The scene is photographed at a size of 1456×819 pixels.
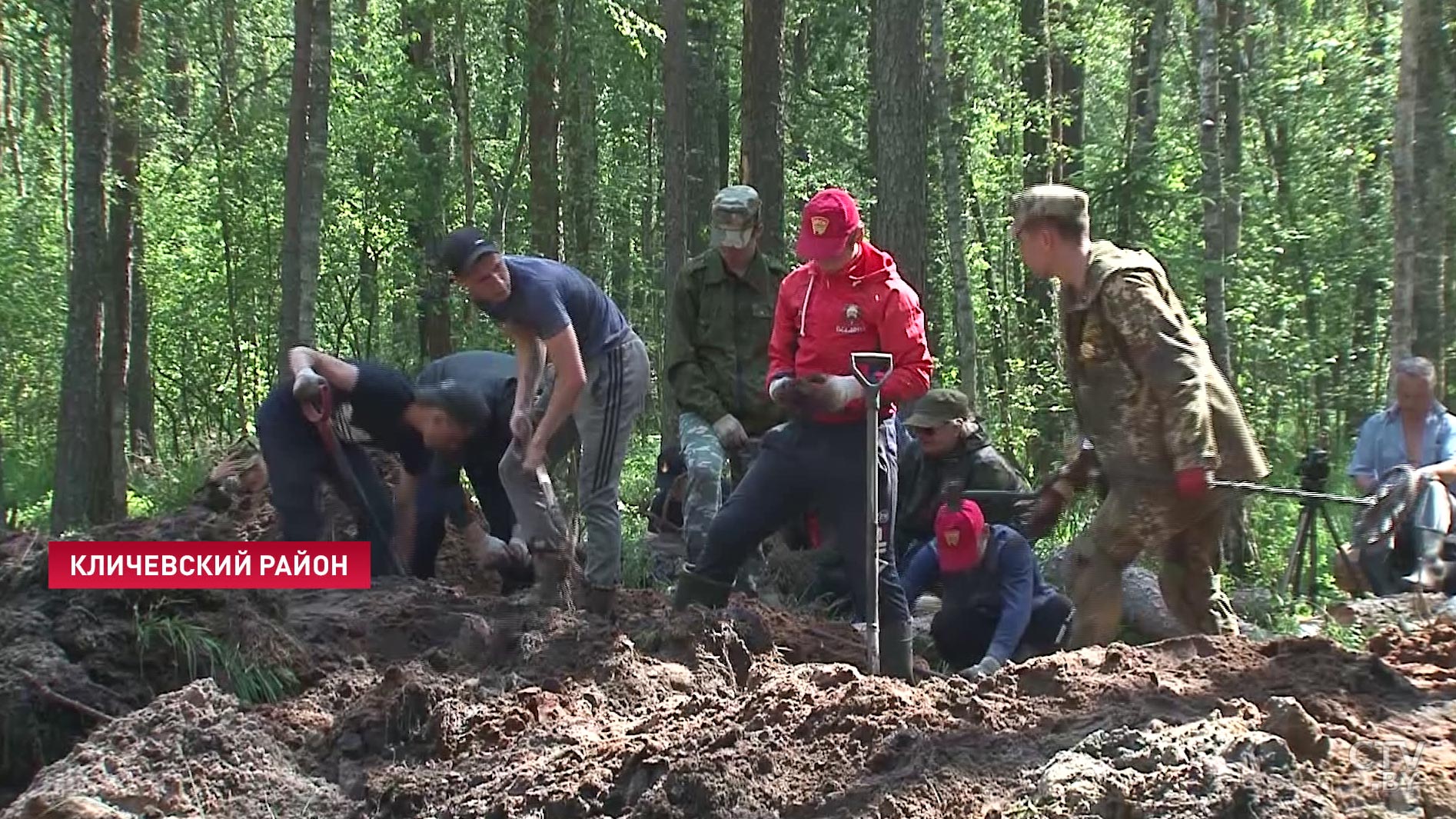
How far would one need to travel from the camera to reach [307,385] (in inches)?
247

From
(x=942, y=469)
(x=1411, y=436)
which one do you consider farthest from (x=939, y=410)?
(x=1411, y=436)

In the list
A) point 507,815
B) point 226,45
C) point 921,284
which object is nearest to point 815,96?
point 226,45

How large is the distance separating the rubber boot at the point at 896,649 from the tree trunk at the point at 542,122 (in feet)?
30.1

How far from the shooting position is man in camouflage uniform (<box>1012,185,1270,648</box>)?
4.66 metres

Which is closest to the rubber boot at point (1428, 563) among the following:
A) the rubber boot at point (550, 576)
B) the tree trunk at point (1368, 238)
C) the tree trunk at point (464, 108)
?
the rubber boot at point (550, 576)

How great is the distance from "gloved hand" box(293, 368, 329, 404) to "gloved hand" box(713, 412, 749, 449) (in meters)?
1.94

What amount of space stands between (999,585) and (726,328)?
80.9 inches

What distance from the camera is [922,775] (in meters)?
3.48

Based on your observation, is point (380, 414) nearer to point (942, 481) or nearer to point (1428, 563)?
point (942, 481)

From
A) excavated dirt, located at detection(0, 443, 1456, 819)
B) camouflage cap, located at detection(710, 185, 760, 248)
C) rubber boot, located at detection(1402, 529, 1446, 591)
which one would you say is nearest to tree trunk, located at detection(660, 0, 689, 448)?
camouflage cap, located at detection(710, 185, 760, 248)

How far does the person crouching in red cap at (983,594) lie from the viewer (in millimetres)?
6059

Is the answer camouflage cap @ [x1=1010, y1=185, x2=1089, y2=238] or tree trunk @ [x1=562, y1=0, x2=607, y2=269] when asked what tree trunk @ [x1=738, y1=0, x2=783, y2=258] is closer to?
tree trunk @ [x1=562, y1=0, x2=607, y2=269]

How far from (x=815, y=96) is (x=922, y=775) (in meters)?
17.0

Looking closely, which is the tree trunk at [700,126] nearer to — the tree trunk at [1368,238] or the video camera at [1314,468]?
the tree trunk at [1368,238]
